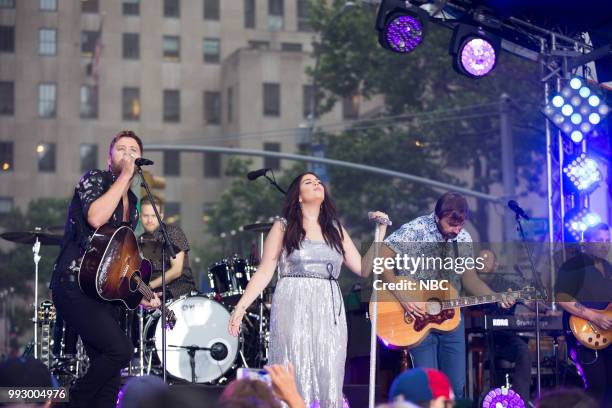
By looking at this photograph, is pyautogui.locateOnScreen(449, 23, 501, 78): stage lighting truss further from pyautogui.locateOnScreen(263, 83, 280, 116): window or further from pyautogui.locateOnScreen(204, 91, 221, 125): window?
pyautogui.locateOnScreen(204, 91, 221, 125): window

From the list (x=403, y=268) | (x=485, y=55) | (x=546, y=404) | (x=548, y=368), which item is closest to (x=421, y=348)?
(x=403, y=268)

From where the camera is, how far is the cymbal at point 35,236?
13.3m

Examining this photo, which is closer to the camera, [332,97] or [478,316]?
[478,316]

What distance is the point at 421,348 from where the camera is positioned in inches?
374

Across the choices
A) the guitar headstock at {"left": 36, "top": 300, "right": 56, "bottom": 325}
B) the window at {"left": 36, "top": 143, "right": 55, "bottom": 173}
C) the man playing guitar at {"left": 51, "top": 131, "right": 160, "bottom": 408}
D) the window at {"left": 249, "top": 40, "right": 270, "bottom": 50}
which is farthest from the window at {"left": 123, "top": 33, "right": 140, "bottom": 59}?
the man playing guitar at {"left": 51, "top": 131, "right": 160, "bottom": 408}

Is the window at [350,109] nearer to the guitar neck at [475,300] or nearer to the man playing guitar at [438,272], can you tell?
Answer: the guitar neck at [475,300]

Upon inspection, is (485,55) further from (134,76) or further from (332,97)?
(134,76)

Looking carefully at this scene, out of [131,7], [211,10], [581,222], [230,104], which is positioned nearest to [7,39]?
[131,7]

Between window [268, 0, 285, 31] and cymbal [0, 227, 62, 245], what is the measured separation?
63157 mm

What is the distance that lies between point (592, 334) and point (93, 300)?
4.96m

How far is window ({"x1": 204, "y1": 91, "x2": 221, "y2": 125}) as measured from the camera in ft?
247

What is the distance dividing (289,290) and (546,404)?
3.81 meters

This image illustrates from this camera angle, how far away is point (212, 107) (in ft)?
247

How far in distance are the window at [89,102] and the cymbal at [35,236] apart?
A: 59942 millimetres
